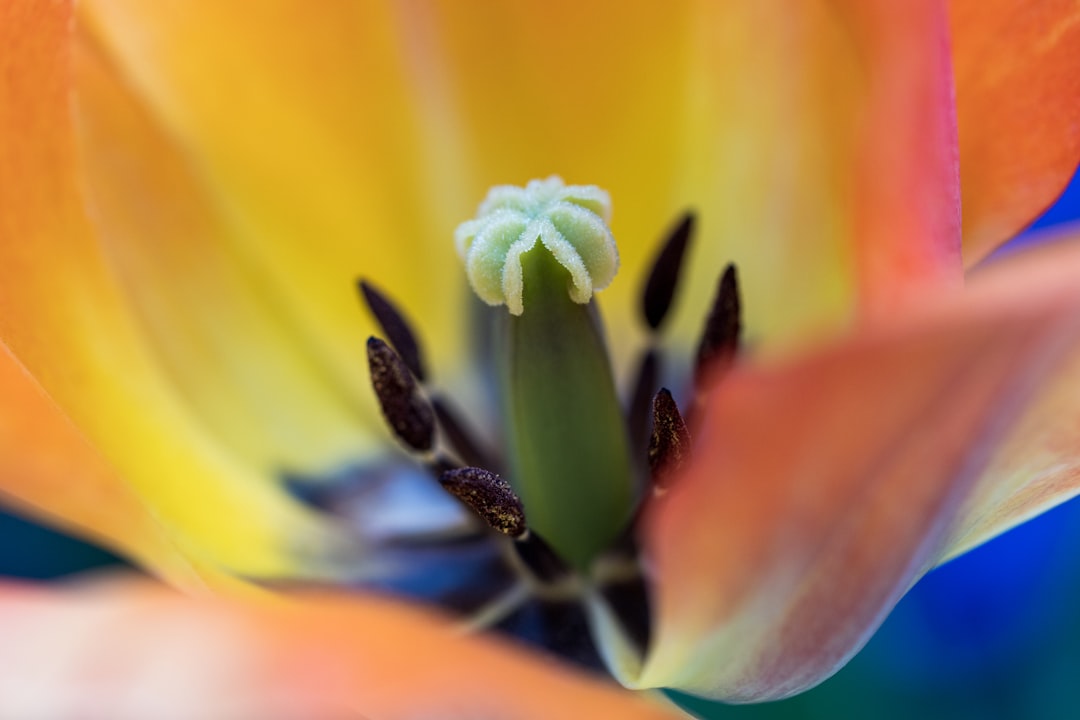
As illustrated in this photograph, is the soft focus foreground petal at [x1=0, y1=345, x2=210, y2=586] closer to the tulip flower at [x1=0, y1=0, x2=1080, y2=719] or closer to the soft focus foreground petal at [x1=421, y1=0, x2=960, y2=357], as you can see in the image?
the tulip flower at [x1=0, y1=0, x2=1080, y2=719]

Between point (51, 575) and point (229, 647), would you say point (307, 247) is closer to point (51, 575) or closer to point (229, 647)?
point (51, 575)

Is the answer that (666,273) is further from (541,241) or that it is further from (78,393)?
(78,393)

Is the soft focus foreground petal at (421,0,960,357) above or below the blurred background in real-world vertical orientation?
above

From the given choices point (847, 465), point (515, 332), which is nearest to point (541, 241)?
point (515, 332)

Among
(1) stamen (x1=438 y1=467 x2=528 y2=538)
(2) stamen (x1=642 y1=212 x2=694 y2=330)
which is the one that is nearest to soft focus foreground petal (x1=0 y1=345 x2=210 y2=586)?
(1) stamen (x1=438 y1=467 x2=528 y2=538)

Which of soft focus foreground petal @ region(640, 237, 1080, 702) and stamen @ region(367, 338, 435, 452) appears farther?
stamen @ region(367, 338, 435, 452)

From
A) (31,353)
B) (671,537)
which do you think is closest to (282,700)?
(671,537)
